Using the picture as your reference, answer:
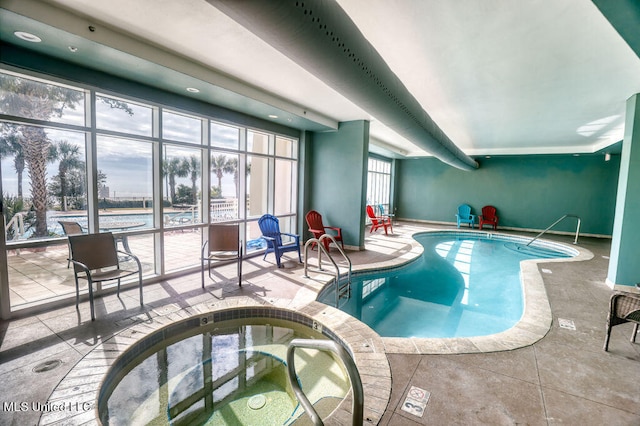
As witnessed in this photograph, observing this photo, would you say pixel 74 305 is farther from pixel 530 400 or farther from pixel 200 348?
pixel 530 400

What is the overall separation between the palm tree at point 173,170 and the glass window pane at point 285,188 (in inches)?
102

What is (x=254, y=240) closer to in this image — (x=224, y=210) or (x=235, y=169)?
(x=224, y=210)

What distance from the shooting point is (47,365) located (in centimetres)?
226

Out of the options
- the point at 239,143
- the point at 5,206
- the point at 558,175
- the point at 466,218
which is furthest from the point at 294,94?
the point at 558,175

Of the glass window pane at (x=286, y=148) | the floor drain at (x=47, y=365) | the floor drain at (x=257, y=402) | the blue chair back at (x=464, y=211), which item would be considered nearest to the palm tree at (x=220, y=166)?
the glass window pane at (x=286, y=148)

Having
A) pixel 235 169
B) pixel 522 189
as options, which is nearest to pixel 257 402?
pixel 235 169

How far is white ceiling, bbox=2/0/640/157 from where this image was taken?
7.83 feet

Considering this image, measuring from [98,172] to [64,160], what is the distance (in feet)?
1.16

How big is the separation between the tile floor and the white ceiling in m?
2.88

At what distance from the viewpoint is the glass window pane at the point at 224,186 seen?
514cm

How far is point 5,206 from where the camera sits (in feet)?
9.76

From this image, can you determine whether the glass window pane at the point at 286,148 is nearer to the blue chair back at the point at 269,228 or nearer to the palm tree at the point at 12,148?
the blue chair back at the point at 269,228

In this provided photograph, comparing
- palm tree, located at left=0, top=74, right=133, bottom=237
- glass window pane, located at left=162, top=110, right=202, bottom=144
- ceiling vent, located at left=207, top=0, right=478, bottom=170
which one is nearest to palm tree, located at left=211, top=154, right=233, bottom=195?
glass window pane, located at left=162, top=110, right=202, bottom=144

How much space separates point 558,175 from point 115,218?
43.8 feet
